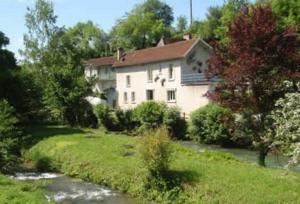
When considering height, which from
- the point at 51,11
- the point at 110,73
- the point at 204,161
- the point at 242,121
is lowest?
the point at 204,161

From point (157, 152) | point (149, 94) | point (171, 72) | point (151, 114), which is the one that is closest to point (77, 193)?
point (157, 152)

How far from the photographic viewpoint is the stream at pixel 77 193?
56.9 ft

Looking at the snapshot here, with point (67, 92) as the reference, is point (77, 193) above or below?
below

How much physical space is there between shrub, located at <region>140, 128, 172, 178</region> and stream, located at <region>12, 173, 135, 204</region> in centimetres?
145

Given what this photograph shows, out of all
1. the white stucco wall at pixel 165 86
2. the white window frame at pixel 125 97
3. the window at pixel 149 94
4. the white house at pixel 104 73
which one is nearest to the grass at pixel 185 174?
the white stucco wall at pixel 165 86

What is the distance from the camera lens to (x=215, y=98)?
64.4 ft

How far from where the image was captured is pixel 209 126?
107 ft

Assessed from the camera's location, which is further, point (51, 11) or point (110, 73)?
point (110, 73)

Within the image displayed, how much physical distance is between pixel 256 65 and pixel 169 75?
102ft

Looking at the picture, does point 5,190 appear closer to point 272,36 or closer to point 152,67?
point 272,36

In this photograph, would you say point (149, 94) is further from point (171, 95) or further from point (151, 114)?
point (151, 114)

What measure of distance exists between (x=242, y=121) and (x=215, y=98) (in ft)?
4.49

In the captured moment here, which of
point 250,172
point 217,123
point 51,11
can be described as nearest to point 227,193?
point 250,172

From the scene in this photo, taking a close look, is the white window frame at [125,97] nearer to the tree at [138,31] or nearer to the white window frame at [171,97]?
the white window frame at [171,97]
